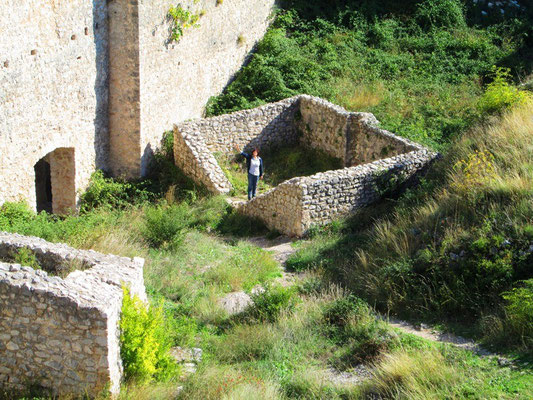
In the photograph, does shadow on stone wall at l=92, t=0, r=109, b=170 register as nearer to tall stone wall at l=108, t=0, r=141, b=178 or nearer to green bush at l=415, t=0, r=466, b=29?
tall stone wall at l=108, t=0, r=141, b=178

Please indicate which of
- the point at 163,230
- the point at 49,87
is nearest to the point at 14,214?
the point at 49,87

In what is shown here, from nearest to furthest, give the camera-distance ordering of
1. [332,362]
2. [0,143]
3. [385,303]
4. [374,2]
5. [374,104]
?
[332,362] → [385,303] → [0,143] → [374,104] → [374,2]

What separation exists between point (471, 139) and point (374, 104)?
4.03 meters

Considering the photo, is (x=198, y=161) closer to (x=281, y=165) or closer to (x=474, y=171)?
(x=281, y=165)

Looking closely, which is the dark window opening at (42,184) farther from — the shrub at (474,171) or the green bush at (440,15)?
the green bush at (440,15)

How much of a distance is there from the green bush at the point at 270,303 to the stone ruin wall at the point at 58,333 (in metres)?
2.22

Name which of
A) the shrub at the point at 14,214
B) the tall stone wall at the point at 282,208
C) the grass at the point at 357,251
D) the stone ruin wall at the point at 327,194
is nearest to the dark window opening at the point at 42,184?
the grass at the point at 357,251

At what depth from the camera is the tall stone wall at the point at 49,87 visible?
11672mm

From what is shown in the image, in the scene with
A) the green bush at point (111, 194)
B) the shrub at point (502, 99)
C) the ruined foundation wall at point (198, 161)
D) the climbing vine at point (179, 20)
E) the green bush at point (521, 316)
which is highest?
the climbing vine at point (179, 20)

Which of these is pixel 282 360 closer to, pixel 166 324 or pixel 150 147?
pixel 166 324

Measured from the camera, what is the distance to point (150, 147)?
49.1ft

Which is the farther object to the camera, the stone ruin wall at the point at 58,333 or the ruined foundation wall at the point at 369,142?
the ruined foundation wall at the point at 369,142

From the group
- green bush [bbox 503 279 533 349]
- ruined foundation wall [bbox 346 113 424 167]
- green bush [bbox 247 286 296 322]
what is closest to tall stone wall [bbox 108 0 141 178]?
ruined foundation wall [bbox 346 113 424 167]

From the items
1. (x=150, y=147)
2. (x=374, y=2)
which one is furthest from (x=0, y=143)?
(x=374, y=2)
